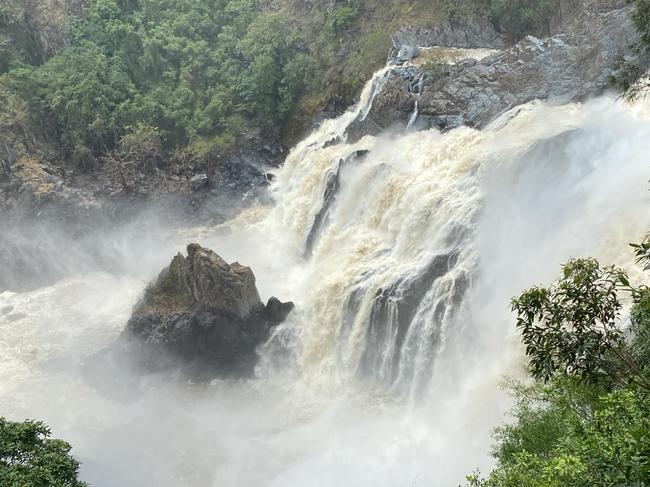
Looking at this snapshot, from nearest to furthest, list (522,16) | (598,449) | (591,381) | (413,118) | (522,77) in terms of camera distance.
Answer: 1. (598,449)
2. (591,381)
3. (522,77)
4. (413,118)
5. (522,16)

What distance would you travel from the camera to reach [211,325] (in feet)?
89.0

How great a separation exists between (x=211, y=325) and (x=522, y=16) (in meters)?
26.0

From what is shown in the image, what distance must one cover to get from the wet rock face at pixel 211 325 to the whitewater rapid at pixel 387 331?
0.87 metres

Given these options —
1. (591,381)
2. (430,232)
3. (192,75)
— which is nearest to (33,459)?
(591,381)

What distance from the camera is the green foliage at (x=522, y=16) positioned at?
116ft

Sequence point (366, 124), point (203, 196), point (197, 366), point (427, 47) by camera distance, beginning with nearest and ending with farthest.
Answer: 1. point (197, 366)
2. point (366, 124)
3. point (427, 47)
4. point (203, 196)

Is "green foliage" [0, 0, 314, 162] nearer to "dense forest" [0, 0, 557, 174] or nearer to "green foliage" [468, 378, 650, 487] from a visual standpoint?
"dense forest" [0, 0, 557, 174]

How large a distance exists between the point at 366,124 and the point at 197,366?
16706mm

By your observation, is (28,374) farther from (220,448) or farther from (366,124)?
(366,124)

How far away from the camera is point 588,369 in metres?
9.14

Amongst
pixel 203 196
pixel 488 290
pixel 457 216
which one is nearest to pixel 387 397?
pixel 488 290

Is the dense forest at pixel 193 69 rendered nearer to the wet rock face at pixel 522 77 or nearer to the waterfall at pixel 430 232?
the wet rock face at pixel 522 77

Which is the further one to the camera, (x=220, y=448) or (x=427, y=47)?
(x=427, y=47)

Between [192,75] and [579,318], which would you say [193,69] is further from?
[579,318]
